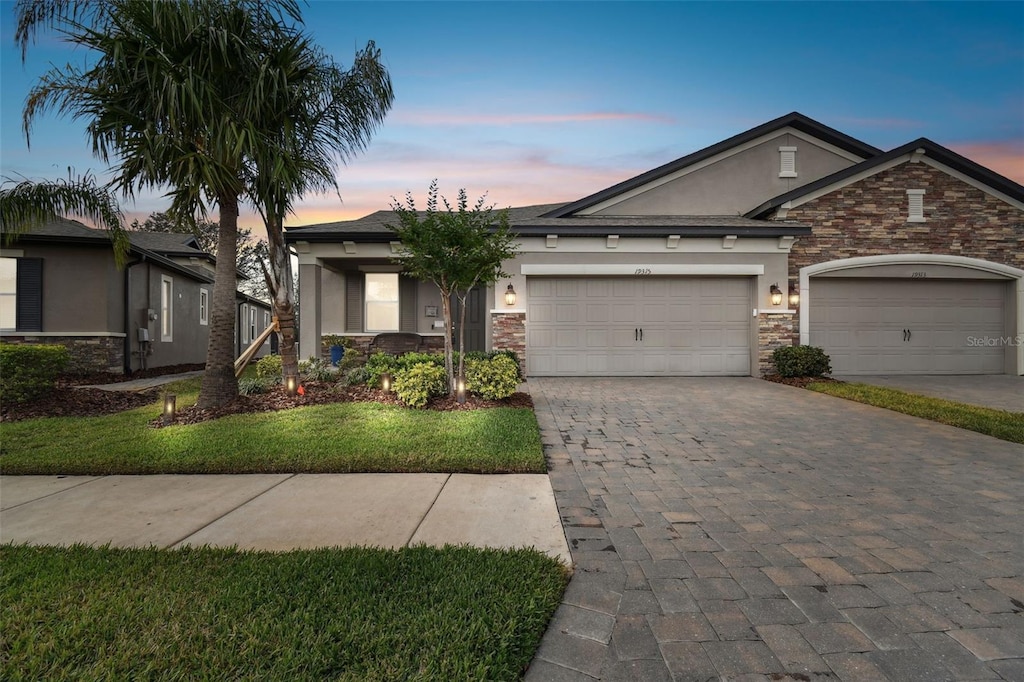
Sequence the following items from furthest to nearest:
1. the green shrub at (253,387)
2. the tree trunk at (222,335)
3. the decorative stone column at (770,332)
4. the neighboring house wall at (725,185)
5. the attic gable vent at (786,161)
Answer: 1. the attic gable vent at (786,161)
2. the neighboring house wall at (725,185)
3. the decorative stone column at (770,332)
4. the green shrub at (253,387)
5. the tree trunk at (222,335)

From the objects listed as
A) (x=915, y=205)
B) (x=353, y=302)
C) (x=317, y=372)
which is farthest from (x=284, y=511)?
(x=915, y=205)

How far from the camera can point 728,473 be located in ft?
14.3

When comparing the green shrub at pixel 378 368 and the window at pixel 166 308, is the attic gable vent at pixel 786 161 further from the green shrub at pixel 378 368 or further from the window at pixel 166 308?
the window at pixel 166 308

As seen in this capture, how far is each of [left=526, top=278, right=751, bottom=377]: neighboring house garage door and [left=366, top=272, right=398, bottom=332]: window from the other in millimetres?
4177

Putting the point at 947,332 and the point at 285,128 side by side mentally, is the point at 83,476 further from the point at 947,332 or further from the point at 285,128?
the point at 947,332

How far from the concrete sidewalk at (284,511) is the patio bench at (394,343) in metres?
7.47

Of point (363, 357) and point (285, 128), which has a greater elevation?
point (285, 128)

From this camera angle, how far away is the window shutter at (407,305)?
13.0 meters

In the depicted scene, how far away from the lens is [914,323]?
11.5 meters

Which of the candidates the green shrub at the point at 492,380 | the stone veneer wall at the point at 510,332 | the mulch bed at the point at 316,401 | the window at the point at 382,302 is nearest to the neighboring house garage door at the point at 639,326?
the stone veneer wall at the point at 510,332

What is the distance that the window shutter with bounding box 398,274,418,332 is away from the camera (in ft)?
42.5

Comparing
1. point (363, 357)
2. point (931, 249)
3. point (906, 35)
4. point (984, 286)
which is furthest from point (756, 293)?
point (363, 357)

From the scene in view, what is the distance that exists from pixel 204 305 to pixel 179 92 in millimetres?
13593

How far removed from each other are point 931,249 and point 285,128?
14.3 meters
